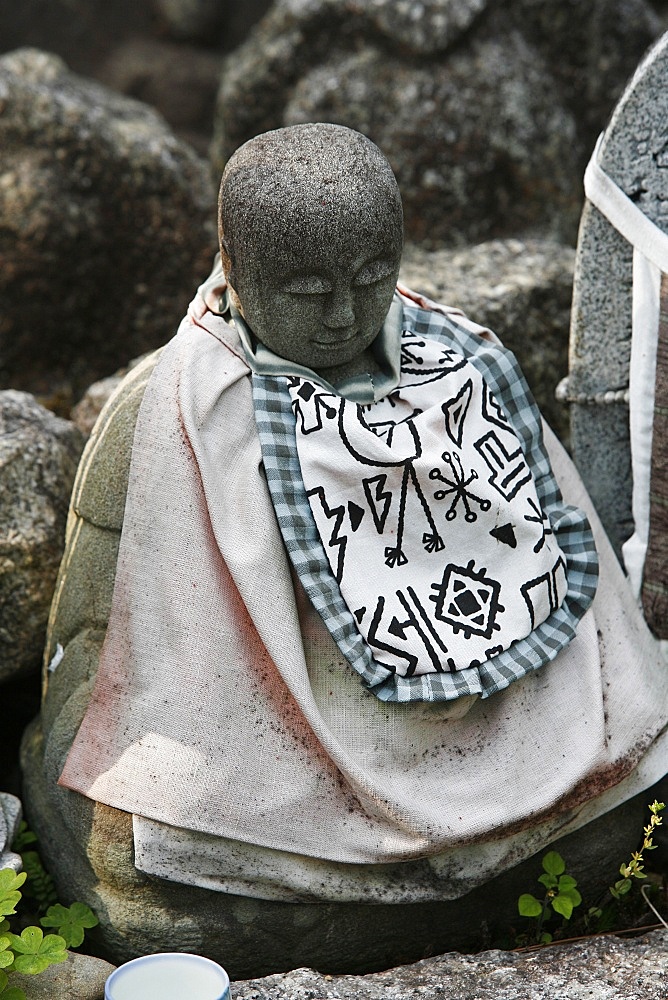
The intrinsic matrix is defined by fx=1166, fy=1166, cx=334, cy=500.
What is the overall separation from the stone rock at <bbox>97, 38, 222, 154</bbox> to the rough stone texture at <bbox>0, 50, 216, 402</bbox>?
164 centimetres

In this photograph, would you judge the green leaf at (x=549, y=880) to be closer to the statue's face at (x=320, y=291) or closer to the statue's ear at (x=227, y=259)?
the statue's face at (x=320, y=291)

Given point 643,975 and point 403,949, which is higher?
point 643,975

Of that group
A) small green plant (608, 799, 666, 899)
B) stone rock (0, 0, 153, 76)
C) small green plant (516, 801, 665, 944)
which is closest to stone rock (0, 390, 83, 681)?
small green plant (516, 801, 665, 944)

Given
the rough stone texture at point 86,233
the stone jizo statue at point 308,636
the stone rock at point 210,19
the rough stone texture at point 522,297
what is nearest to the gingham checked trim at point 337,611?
the stone jizo statue at point 308,636

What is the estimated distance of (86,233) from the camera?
3.63m

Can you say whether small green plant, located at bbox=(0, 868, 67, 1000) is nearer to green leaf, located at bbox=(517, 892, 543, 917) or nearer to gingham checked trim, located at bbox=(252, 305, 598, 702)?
gingham checked trim, located at bbox=(252, 305, 598, 702)

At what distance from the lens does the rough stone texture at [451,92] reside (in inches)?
170

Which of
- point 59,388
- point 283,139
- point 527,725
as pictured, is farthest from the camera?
point 59,388

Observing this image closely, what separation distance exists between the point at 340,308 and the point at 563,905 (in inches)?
46.5

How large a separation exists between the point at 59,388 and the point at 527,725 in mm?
2178

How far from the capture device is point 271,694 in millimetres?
2061

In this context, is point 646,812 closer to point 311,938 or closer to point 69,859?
point 311,938

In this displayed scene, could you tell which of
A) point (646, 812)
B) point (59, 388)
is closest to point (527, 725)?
point (646, 812)

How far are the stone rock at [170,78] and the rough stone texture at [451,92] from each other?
3.17 ft
